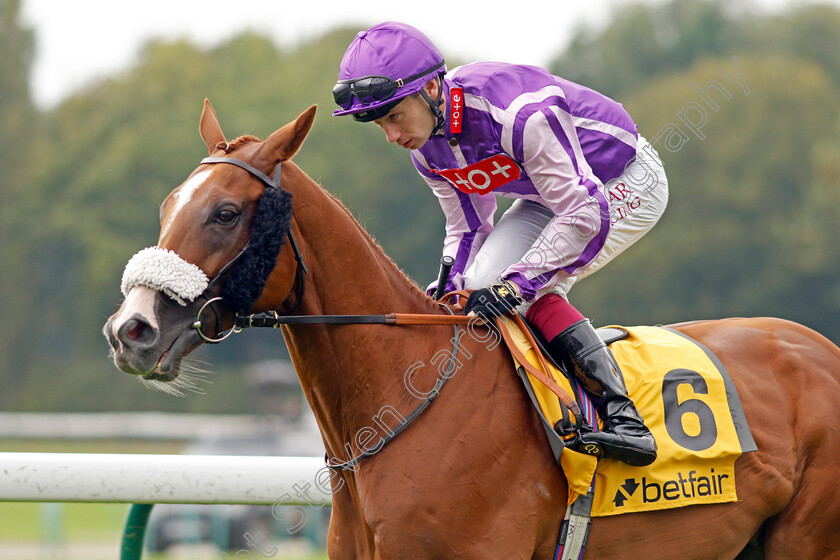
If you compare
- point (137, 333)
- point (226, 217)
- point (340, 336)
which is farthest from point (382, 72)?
point (137, 333)

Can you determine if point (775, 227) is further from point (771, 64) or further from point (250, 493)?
point (250, 493)

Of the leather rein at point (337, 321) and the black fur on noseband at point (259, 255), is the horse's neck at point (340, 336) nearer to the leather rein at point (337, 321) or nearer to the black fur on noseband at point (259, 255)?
the leather rein at point (337, 321)

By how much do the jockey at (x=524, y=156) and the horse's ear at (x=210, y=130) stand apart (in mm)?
429

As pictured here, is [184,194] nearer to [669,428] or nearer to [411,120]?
[411,120]

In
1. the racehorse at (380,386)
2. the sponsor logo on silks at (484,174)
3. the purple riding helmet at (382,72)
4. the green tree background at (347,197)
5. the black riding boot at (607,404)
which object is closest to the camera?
the racehorse at (380,386)

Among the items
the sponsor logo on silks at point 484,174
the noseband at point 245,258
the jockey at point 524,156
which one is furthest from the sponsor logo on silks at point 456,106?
the noseband at point 245,258

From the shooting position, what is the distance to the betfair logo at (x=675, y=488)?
3.63 metres

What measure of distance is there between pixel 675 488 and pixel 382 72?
180 centimetres

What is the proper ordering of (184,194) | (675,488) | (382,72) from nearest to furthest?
(184,194)
(382,72)
(675,488)

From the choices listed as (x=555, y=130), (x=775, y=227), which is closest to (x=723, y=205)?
(x=775, y=227)

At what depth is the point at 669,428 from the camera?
3.77 meters

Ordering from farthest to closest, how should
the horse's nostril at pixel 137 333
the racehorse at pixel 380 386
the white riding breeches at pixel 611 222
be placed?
the white riding breeches at pixel 611 222 → the racehorse at pixel 380 386 → the horse's nostril at pixel 137 333

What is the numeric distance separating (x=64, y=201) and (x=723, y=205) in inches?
997

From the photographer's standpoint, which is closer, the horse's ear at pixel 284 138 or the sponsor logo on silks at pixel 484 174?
the horse's ear at pixel 284 138
